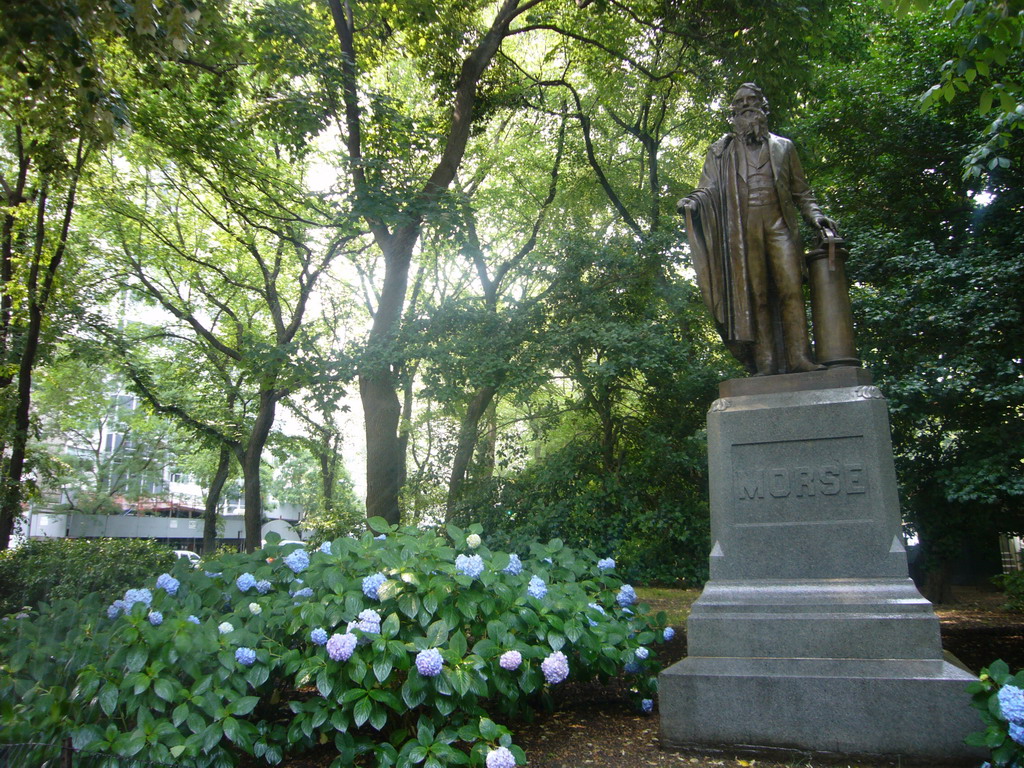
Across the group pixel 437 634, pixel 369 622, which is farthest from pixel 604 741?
pixel 369 622

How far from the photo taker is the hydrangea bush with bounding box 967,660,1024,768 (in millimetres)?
3270

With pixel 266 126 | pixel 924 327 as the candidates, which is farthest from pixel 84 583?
pixel 924 327

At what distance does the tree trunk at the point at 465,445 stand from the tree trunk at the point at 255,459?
19.1 feet

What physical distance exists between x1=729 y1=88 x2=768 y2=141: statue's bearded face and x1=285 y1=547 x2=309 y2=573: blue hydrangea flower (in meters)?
4.58

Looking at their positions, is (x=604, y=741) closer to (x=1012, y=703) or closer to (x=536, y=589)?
(x=536, y=589)

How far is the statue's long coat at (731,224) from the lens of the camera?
577 cm

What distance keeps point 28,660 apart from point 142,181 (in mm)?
16454

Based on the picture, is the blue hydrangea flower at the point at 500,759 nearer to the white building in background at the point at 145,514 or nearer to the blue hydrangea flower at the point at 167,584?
the blue hydrangea flower at the point at 167,584

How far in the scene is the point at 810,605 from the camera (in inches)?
182

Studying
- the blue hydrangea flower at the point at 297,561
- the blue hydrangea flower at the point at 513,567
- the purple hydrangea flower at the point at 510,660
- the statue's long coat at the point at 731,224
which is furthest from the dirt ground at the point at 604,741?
the statue's long coat at the point at 731,224

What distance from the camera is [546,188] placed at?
18.8 meters

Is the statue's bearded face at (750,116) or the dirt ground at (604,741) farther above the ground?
the statue's bearded face at (750,116)

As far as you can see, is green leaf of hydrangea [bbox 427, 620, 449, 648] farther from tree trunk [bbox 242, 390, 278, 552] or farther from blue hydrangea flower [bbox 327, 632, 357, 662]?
tree trunk [bbox 242, 390, 278, 552]

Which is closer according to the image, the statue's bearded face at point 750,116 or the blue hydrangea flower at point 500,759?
the blue hydrangea flower at point 500,759
